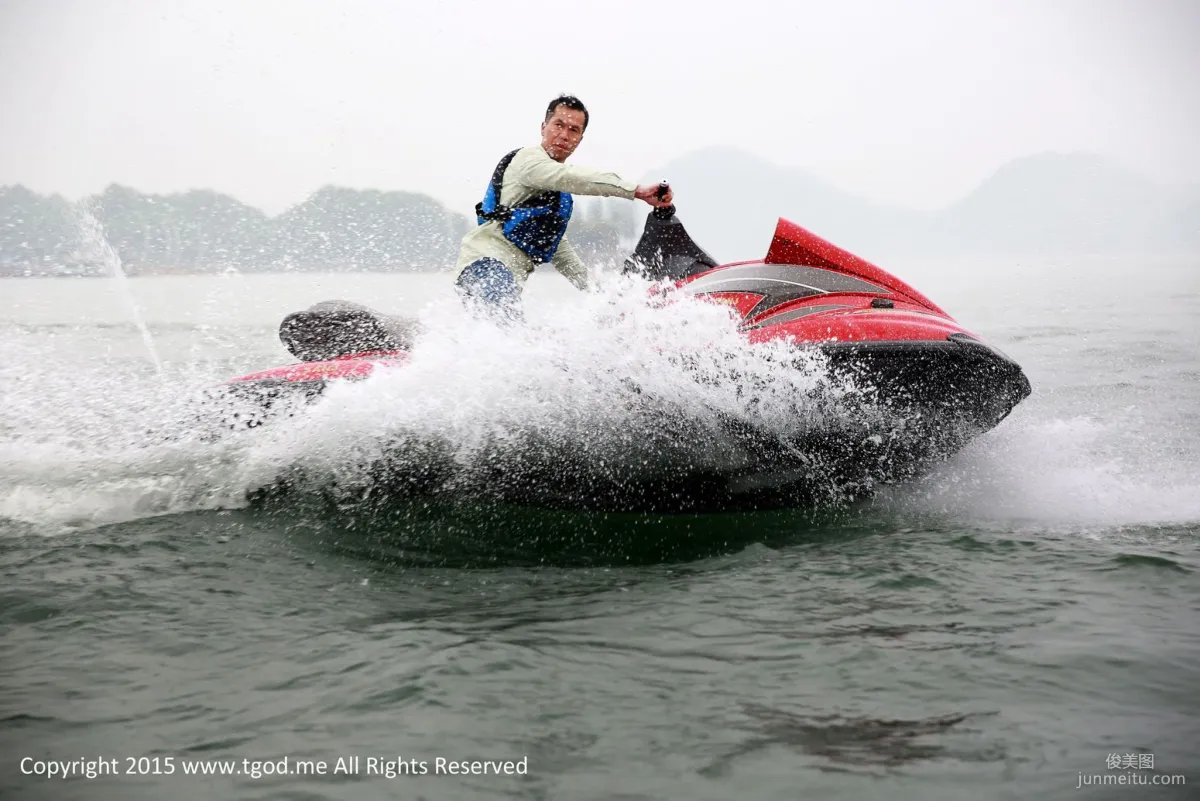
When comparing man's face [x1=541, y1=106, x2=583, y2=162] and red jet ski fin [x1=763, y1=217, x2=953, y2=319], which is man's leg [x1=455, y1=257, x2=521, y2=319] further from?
red jet ski fin [x1=763, y1=217, x2=953, y2=319]

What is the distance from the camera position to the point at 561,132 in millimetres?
4172

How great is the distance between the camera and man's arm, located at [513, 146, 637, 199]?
3.91 m

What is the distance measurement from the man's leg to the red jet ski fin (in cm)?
113

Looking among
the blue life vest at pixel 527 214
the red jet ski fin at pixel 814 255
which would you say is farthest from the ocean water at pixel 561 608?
the red jet ski fin at pixel 814 255

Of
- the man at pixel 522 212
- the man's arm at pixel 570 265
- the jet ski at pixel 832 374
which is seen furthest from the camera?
the man's arm at pixel 570 265

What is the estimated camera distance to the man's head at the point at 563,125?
4.16 m

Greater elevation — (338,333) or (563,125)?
(563,125)

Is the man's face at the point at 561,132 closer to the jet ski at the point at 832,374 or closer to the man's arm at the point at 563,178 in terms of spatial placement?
the man's arm at the point at 563,178

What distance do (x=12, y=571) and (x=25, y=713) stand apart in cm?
105

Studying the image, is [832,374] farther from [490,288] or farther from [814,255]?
[490,288]

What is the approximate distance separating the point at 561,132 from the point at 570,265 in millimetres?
851

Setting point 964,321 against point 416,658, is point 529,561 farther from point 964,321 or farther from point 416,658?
point 964,321

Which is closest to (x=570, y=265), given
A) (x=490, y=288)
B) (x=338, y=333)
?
(x=490, y=288)

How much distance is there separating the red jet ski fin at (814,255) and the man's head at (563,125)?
3.24 ft
